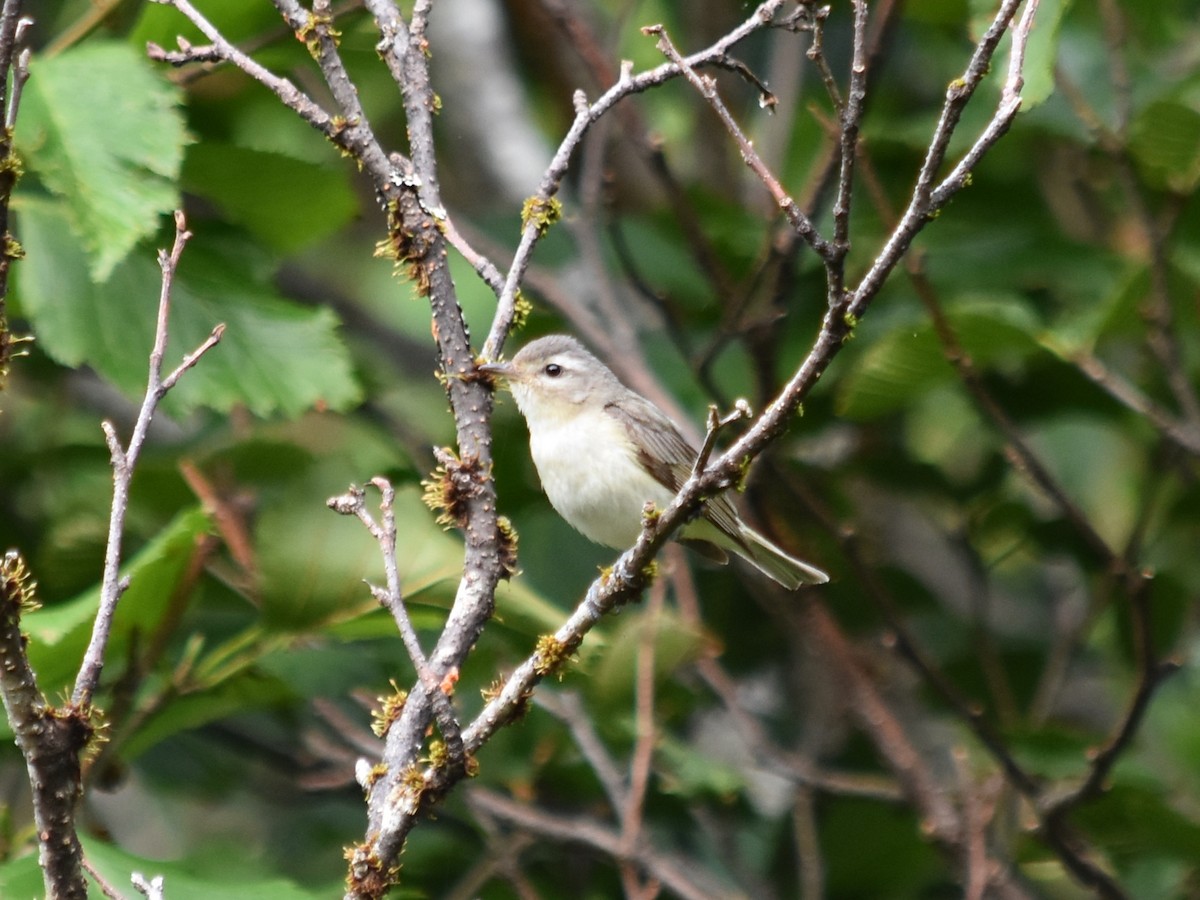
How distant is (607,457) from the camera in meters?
4.20

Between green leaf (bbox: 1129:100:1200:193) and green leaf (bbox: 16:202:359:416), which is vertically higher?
green leaf (bbox: 1129:100:1200:193)

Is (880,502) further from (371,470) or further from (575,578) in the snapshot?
(371,470)

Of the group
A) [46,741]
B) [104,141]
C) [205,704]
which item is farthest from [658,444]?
[46,741]

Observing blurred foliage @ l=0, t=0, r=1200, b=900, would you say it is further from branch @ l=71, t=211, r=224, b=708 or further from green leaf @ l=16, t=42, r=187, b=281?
branch @ l=71, t=211, r=224, b=708

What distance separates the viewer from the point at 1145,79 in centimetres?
520

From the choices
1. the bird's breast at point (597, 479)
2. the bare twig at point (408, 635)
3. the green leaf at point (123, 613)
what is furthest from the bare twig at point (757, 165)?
the bird's breast at point (597, 479)

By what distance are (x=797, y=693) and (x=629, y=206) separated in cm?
239

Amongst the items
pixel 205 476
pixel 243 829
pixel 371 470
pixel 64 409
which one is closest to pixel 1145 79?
pixel 371 470

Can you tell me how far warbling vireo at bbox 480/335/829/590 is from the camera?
4.15 metres

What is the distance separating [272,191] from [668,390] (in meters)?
1.70

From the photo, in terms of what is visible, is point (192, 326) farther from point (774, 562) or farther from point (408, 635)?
point (408, 635)

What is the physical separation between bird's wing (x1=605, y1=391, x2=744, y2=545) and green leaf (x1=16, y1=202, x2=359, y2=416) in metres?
0.87

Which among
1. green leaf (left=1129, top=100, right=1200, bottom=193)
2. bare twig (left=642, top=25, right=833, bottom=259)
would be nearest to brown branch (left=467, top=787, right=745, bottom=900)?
bare twig (left=642, top=25, right=833, bottom=259)

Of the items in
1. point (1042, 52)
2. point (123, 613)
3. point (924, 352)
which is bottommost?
point (123, 613)
